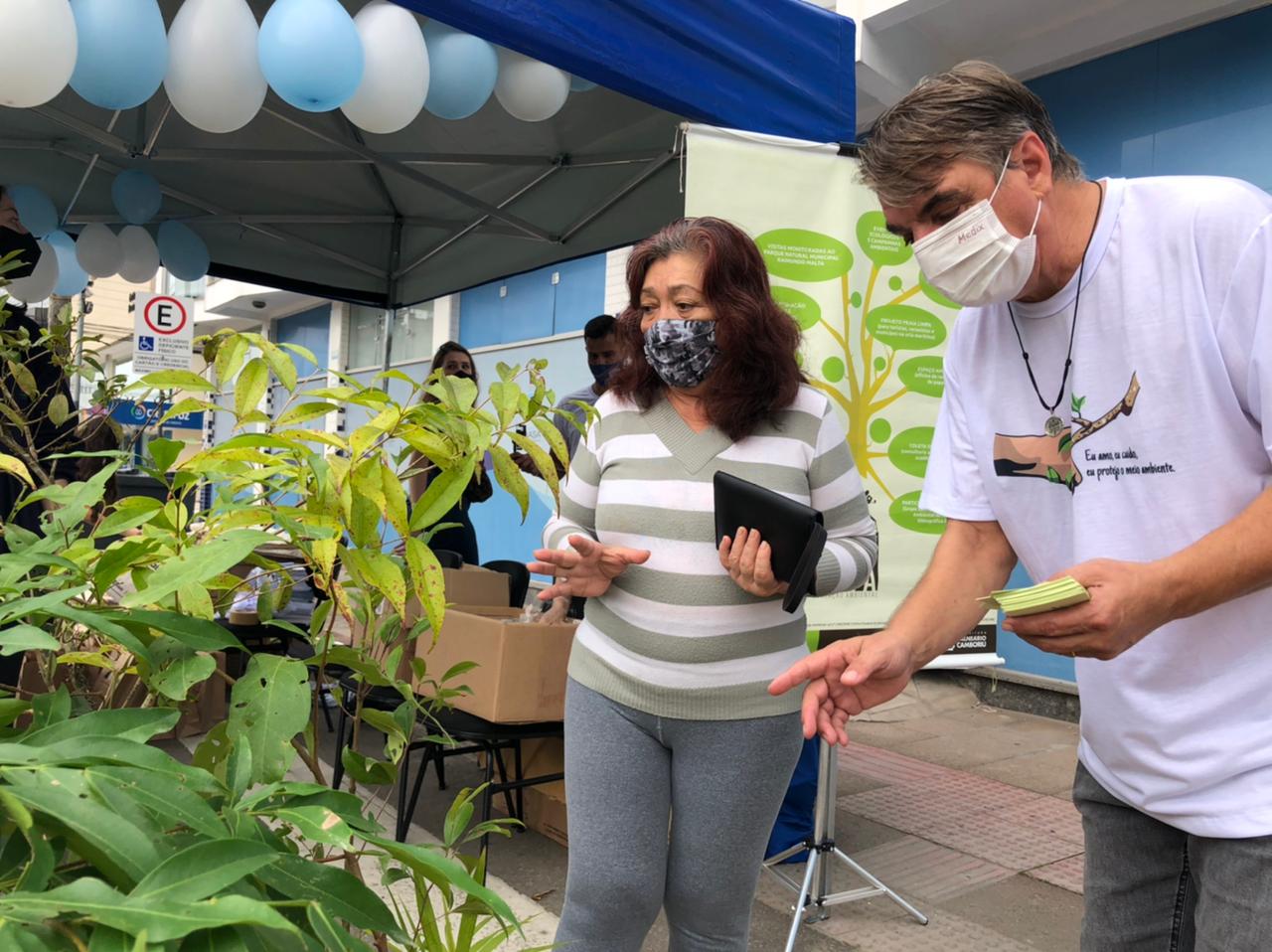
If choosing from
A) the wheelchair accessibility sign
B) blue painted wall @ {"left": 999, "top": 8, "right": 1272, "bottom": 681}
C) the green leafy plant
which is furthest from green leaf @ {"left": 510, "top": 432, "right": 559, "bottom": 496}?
the wheelchair accessibility sign

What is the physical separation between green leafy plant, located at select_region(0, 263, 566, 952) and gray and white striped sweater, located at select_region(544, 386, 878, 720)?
54 cm

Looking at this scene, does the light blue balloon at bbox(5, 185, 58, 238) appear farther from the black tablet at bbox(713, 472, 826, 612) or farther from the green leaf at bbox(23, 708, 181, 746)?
the green leaf at bbox(23, 708, 181, 746)

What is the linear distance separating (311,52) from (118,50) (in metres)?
0.58

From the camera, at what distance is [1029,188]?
4.32ft

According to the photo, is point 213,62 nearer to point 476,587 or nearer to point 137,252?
point 476,587

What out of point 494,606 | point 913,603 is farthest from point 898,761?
point 913,603

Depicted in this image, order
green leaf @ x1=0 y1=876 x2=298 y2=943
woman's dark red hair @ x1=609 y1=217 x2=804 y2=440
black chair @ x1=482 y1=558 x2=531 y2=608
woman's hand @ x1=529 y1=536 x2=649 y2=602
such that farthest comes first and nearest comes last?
black chair @ x1=482 y1=558 x2=531 y2=608, woman's dark red hair @ x1=609 y1=217 x2=804 y2=440, woman's hand @ x1=529 y1=536 x2=649 y2=602, green leaf @ x1=0 y1=876 x2=298 y2=943

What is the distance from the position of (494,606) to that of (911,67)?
4362mm

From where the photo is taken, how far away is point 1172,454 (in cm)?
116

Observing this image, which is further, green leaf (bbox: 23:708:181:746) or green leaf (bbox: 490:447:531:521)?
green leaf (bbox: 490:447:531:521)

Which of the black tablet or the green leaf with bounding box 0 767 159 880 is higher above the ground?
the black tablet

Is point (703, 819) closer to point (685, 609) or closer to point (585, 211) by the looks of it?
point (685, 609)

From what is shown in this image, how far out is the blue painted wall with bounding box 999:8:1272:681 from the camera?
4766 mm

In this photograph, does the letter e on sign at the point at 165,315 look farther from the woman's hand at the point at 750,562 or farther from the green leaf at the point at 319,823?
the green leaf at the point at 319,823
